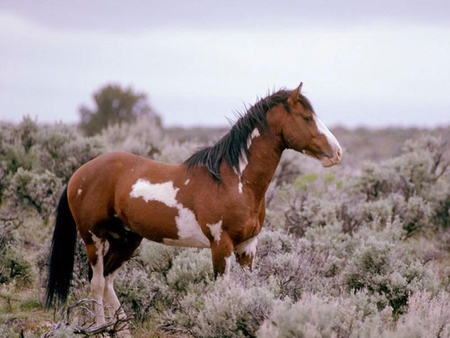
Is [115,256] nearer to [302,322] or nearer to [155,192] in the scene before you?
[155,192]

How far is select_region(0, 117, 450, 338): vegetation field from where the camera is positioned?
188 inches

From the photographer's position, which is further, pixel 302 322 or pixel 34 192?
pixel 34 192

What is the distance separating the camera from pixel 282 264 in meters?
6.29

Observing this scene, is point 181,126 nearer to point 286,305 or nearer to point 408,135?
point 408,135

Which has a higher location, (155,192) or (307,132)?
(307,132)

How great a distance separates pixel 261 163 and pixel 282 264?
118 cm

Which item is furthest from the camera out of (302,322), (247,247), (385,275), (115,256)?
(385,275)

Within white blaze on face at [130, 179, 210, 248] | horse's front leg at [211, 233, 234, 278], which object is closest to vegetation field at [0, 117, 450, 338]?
horse's front leg at [211, 233, 234, 278]

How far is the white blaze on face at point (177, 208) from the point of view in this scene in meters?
5.71

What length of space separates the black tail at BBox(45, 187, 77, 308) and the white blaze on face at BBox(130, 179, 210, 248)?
0.98 metres

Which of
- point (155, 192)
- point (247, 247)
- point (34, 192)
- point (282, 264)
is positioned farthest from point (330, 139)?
point (34, 192)

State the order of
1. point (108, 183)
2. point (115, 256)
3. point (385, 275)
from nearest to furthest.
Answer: point (108, 183)
point (115, 256)
point (385, 275)

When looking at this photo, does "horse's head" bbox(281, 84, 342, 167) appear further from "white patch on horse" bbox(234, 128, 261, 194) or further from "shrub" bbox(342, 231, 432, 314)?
"shrub" bbox(342, 231, 432, 314)

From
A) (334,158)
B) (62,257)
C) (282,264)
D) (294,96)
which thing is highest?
(294,96)
